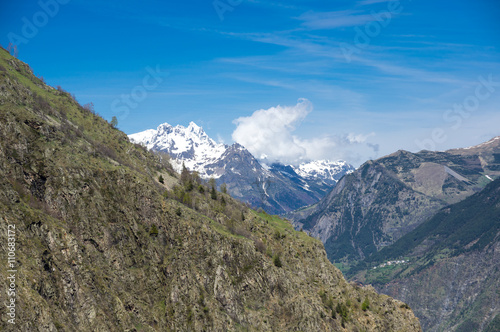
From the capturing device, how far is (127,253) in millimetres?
122125

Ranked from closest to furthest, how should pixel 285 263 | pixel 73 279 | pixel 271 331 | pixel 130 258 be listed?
pixel 73 279, pixel 130 258, pixel 271 331, pixel 285 263

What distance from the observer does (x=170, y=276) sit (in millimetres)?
126312

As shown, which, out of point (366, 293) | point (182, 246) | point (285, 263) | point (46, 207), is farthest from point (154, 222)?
point (366, 293)

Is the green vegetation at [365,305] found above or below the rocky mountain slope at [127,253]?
below

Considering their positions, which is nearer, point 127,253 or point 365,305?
point 127,253

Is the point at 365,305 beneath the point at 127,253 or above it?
beneath

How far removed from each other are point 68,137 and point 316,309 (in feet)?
365

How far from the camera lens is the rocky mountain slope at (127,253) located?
9662 centimetres

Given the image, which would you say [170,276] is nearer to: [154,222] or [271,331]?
[154,222]

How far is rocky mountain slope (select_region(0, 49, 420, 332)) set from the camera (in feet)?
317

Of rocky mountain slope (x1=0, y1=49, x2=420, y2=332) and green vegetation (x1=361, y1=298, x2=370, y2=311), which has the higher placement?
rocky mountain slope (x1=0, y1=49, x2=420, y2=332)

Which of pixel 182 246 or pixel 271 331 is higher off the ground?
pixel 182 246

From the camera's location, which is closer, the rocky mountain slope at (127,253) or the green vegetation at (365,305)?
the rocky mountain slope at (127,253)

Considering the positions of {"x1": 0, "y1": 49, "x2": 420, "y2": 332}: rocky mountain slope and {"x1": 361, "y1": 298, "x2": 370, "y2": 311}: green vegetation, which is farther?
{"x1": 361, "y1": 298, "x2": 370, "y2": 311}: green vegetation
